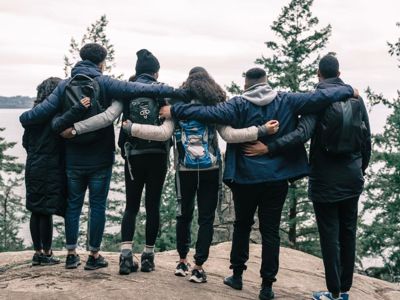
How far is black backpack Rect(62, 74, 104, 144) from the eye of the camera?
216 inches

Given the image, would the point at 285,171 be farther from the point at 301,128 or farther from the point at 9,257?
the point at 9,257

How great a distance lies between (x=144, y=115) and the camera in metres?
5.45

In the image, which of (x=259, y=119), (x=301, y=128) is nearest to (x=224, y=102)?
(x=259, y=119)

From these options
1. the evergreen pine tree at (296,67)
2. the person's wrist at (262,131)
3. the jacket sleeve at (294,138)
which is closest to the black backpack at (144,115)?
the person's wrist at (262,131)

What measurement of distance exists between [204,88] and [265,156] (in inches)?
39.7

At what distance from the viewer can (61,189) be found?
19.4 ft

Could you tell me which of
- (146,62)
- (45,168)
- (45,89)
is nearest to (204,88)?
(146,62)

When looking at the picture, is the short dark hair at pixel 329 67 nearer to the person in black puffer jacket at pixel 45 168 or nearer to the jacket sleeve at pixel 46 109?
the jacket sleeve at pixel 46 109

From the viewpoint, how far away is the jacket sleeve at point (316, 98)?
5.20 m

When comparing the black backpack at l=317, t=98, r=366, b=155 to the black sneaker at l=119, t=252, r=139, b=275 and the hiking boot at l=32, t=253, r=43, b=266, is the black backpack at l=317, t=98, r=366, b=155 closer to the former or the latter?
the black sneaker at l=119, t=252, r=139, b=275

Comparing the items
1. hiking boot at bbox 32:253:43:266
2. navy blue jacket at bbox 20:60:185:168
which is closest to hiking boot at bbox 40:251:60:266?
hiking boot at bbox 32:253:43:266

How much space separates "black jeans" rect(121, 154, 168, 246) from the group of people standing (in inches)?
0.5

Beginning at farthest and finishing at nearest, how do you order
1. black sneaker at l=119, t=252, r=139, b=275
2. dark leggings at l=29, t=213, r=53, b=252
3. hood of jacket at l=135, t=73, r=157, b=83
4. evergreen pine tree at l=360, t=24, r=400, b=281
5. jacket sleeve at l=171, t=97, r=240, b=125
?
evergreen pine tree at l=360, t=24, r=400, b=281 < dark leggings at l=29, t=213, r=53, b=252 < black sneaker at l=119, t=252, r=139, b=275 < hood of jacket at l=135, t=73, r=157, b=83 < jacket sleeve at l=171, t=97, r=240, b=125

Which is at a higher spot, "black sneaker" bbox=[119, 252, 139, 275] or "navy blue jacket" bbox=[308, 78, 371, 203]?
"navy blue jacket" bbox=[308, 78, 371, 203]
